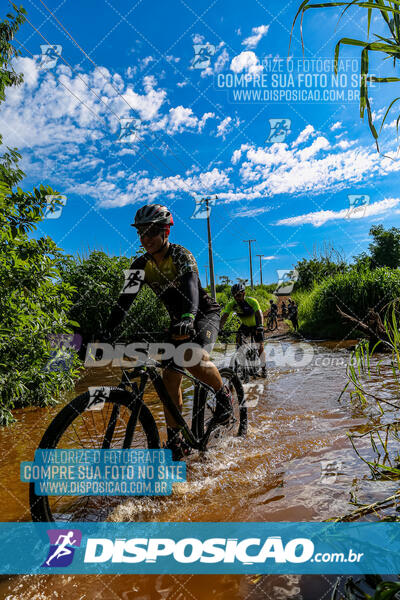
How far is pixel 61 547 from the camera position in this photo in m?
2.29

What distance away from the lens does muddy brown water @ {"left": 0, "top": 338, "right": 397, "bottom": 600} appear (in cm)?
198

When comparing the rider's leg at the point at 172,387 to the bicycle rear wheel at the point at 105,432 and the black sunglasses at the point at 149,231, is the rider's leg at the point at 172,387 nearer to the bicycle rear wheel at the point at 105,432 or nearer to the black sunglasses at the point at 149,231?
the bicycle rear wheel at the point at 105,432

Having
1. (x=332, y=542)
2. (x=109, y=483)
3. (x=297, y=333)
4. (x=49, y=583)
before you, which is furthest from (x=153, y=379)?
(x=297, y=333)

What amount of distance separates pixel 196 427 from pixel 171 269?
1.68 meters

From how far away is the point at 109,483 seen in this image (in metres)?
2.83

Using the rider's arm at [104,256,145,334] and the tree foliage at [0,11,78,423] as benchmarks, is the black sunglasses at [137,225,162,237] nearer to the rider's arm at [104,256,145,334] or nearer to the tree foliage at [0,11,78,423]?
the rider's arm at [104,256,145,334]

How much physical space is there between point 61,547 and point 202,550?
905 mm

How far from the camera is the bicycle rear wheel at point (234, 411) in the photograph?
3840 millimetres

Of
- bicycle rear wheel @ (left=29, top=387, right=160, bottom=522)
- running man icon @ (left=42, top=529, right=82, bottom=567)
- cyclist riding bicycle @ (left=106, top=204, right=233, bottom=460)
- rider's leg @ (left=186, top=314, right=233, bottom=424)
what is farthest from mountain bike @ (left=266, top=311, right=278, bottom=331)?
running man icon @ (left=42, top=529, right=82, bottom=567)

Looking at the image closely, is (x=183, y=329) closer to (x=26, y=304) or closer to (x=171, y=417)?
(x=171, y=417)

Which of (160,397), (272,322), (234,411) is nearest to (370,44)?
(160,397)

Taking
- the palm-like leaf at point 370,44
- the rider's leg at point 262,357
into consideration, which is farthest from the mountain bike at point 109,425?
the rider's leg at point 262,357

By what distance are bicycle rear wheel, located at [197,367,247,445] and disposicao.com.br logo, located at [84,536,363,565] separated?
1.44 metres

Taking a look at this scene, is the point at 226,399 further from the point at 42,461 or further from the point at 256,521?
the point at 42,461
